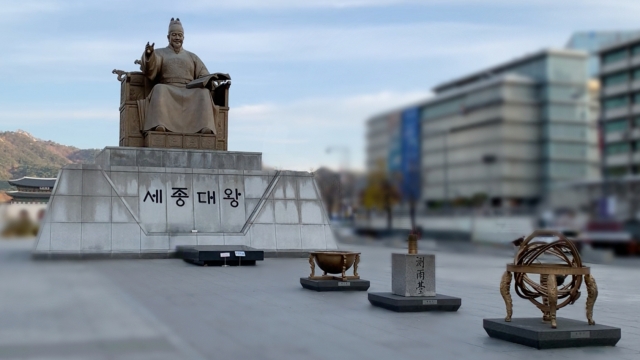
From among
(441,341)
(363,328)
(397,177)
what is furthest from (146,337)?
(397,177)

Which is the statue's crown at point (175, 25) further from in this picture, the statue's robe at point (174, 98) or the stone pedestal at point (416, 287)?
the stone pedestal at point (416, 287)

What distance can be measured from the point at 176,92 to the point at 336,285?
7.99m

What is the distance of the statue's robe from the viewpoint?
49.9ft

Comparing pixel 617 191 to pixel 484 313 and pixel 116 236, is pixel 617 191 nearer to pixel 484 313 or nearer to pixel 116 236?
pixel 484 313

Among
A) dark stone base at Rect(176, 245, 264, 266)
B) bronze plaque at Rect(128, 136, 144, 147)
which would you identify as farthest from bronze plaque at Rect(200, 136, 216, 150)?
dark stone base at Rect(176, 245, 264, 266)

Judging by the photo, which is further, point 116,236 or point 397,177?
point 116,236

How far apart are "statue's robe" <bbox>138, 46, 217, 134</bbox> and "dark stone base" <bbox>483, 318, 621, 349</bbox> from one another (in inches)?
428

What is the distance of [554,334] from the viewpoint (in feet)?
17.4

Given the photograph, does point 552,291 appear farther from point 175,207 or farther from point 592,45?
point 175,207

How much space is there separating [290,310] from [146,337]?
75.7 inches

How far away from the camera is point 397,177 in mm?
6980

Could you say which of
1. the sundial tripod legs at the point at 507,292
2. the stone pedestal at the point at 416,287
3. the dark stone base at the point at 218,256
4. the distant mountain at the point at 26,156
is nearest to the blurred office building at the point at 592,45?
the sundial tripod legs at the point at 507,292

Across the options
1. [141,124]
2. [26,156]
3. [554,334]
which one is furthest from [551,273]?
[26,156]

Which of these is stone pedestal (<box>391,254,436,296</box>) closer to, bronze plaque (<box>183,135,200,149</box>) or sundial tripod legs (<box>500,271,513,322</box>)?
sundial tripod legs (<box>500,271,513,322</box>)
